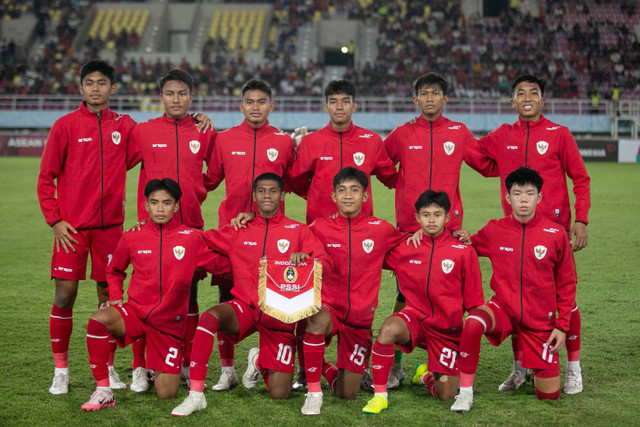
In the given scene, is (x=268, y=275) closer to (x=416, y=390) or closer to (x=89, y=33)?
(x=416, y=390)

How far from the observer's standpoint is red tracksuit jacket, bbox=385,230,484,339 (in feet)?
15.4

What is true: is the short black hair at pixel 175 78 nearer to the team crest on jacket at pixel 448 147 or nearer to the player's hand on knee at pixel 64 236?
the player's hand on knee at pixel 64 236

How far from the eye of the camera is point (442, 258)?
15.5ft

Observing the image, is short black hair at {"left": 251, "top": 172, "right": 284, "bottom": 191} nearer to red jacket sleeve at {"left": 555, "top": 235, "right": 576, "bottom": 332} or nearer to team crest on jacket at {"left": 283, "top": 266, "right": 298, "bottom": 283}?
team crest on jacket at {"left": 283, "top": 266, "right": 298, "bottom": 283}

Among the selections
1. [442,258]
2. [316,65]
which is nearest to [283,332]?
[442,258]

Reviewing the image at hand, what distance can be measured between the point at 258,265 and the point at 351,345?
2.72 feet

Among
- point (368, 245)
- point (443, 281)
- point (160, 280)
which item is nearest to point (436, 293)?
point (443, 281)

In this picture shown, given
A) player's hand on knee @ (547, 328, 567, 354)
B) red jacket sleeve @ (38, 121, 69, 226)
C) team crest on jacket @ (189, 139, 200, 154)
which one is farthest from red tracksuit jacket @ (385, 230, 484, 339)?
red jacket sleeve @ (38, 121, 69, 226)

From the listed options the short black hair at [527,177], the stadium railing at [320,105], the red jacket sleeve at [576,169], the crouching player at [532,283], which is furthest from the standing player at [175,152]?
the stadium railing at [320,105]

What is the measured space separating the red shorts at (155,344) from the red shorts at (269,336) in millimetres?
379

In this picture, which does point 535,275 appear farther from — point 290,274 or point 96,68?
point 96,68

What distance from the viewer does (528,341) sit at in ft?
15.4

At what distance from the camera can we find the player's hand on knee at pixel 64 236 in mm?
4836

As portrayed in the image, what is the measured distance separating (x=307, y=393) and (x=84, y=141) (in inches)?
91.9
